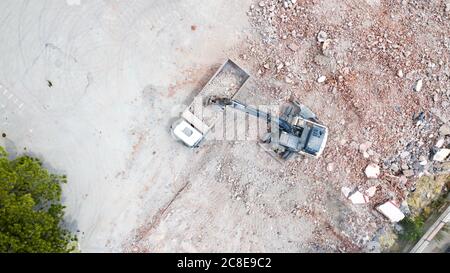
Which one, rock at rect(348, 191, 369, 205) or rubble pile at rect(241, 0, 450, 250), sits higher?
rubble pile at rect(241, 0, 450, 250)

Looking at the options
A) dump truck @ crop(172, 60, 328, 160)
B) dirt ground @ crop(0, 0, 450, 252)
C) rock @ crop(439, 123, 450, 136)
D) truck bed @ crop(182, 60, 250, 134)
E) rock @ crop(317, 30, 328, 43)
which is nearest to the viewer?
dump truck @ crop(172, 60, 328, 160)

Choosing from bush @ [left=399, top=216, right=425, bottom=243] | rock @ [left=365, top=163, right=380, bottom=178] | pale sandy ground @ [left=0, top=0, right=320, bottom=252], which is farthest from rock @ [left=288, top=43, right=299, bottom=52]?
bush @ [left=399, top=216, right=425, bottom=243]

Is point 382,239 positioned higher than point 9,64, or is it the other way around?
point 382,239

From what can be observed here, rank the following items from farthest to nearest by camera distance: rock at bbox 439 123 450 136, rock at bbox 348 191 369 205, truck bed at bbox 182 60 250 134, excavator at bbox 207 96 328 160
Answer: rock at bbox 439 123 450 136 → rock at bbox 348 191 369 205 → truck bed at bbox 182 60 250 134 → excavator at bbox 207 96 328 160

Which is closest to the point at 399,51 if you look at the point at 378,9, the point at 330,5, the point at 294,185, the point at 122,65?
the point at 378,9

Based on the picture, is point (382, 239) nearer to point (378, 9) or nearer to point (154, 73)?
point (378, 9)

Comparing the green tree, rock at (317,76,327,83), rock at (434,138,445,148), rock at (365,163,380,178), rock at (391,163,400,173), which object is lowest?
the green tree

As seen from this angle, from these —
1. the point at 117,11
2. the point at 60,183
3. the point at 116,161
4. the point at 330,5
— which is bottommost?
the point at 60,183

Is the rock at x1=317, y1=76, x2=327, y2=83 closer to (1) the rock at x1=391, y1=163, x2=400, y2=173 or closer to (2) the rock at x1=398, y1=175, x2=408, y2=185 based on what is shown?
(1) the rock at x1=391, y1=163, x2=400, y2=173
